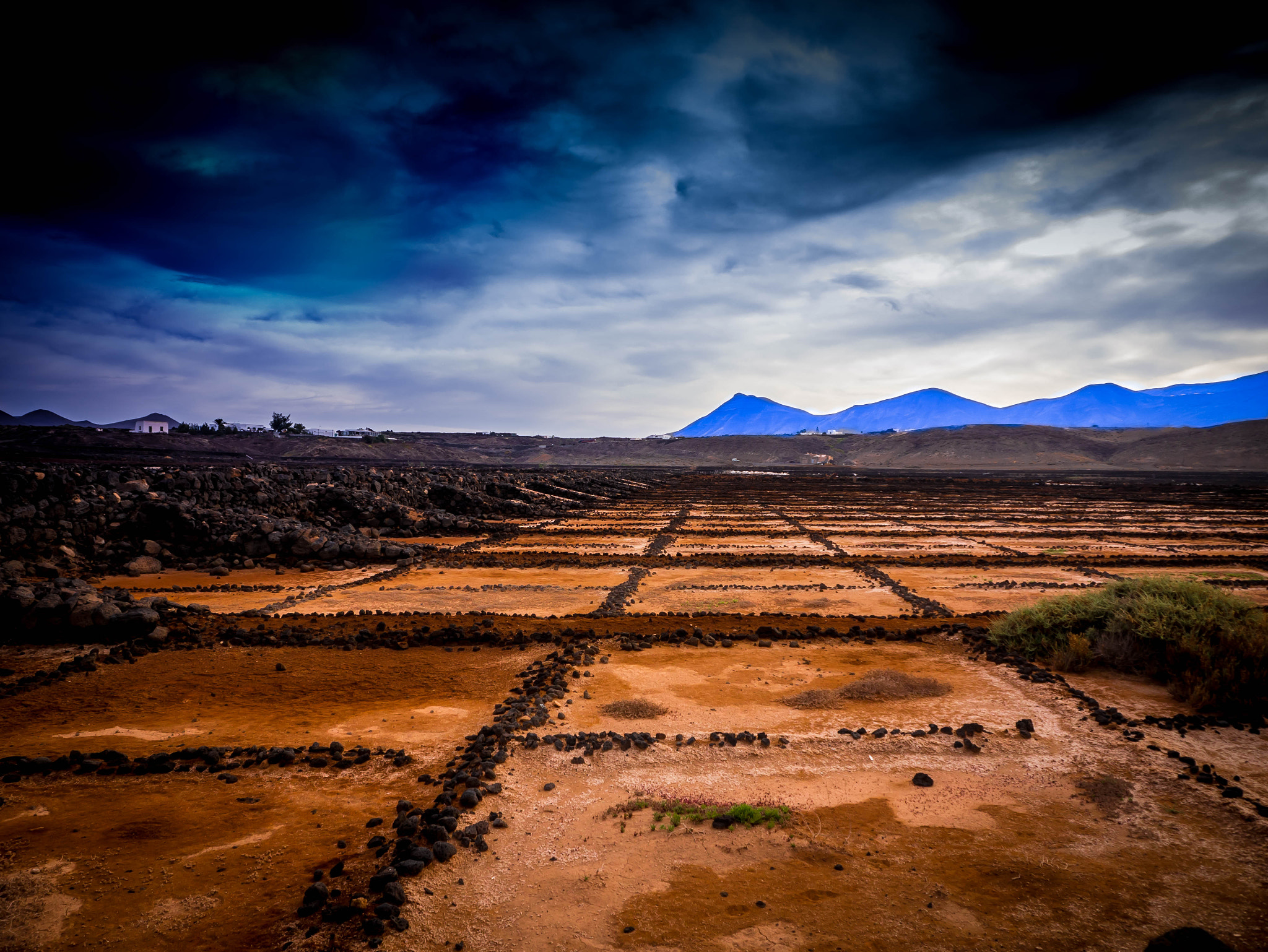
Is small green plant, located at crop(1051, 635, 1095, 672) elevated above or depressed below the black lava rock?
below

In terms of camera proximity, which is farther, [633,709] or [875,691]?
[875,691]

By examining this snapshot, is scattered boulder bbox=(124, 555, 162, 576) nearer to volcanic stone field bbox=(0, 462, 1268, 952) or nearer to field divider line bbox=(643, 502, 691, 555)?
volcanic stone field bbox=(0, 462, 1268, 952)

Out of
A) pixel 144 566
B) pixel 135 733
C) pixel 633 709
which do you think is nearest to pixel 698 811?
pixel 633 709

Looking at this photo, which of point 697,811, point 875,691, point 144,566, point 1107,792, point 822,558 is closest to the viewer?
point 697,811

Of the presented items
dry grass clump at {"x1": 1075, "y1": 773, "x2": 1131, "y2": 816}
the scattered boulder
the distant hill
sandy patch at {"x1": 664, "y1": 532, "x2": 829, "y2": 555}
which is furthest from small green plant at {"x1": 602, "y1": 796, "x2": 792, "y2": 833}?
the distant hill

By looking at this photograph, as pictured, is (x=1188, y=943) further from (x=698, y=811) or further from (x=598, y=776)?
(x=598, y=776)

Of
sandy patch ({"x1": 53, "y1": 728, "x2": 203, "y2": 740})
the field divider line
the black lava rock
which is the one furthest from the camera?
the field divider line
